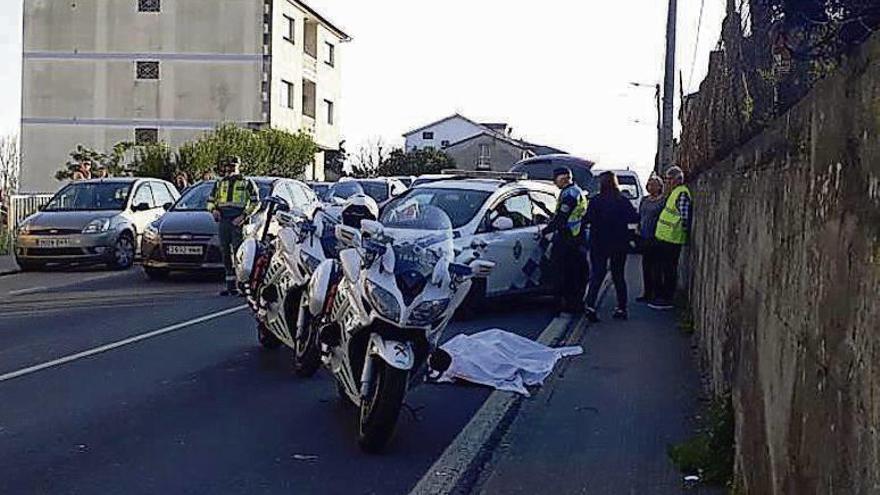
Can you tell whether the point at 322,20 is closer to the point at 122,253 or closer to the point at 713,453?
the point at 122,253

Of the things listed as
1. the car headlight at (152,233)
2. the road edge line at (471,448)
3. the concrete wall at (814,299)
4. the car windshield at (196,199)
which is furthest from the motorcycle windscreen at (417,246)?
the car windshield at (196,199)

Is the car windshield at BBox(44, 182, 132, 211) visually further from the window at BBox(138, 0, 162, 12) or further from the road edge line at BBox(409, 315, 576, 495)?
the window at BBox(138, 0, 162, 12)

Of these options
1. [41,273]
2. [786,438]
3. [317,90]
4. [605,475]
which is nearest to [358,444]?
[605,475]

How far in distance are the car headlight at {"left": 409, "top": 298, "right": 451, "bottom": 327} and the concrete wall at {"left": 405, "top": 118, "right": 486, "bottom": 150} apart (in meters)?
113

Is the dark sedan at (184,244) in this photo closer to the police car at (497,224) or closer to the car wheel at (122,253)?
the car wheel at (122,253)

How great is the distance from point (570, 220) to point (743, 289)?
7105 millimetres

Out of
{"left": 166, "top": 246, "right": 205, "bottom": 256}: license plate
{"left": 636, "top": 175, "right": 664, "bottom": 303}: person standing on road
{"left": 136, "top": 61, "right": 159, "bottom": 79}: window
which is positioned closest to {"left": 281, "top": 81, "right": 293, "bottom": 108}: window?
{"left": 136, "top": 61, "right": 159, "bottom": 79}: window

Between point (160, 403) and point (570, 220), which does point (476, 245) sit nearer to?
point (570, 220)

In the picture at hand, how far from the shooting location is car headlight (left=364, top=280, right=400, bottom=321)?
22.3ft

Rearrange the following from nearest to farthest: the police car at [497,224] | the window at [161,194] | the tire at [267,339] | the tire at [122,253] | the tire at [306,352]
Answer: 1. the tire at [306,352]
2. the tire at [267,339]
3. the police car at [497,224]
4. the tire at [122,253]
5. the window at [161,194]

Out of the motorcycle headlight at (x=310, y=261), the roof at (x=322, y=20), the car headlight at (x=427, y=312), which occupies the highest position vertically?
the roof at (x=322, y=20)

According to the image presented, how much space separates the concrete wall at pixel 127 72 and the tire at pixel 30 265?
33.0 m

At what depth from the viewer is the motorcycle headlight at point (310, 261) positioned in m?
9.12

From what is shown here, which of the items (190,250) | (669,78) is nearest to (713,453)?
(190,250)
